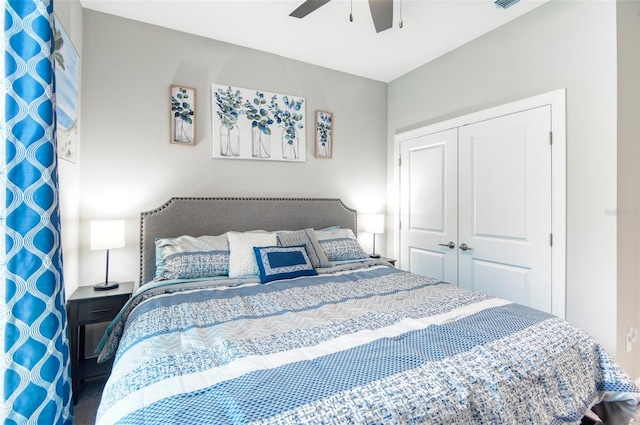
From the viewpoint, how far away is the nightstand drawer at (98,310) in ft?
6.91

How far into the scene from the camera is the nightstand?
81.7 inches

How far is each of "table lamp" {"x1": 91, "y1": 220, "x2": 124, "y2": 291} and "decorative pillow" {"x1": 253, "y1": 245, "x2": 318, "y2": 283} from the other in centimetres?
97

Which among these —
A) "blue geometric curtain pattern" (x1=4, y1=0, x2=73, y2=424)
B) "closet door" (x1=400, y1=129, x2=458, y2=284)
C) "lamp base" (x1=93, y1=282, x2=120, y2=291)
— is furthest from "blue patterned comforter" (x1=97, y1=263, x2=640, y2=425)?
"closet door" (x1=400, y1=129, x2=458, y2=284)

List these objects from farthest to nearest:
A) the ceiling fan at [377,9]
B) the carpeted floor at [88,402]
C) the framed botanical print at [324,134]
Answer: the framed botanical print at [324,134], the ceiling fan at [377,9], the carpeted floor at [88,402]

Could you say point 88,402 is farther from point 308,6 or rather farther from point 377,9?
point 377,9

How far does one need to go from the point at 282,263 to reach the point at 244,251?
0.32 metres

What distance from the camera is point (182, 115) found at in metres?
2.83

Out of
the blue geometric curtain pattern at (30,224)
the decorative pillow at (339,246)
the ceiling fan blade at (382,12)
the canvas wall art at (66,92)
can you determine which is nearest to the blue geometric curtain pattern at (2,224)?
the blue geometric curtain pattern at (30,224)

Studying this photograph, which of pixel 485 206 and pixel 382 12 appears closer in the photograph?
pixel 382 12

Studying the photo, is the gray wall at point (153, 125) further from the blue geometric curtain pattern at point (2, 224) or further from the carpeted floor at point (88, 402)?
the blue geometric curtain pattern at point (2, 224)

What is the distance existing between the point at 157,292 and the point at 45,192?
1004mm

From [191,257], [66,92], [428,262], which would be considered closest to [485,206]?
[428,262]

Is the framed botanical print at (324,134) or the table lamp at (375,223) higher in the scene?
the framed botanical print at (324,134)

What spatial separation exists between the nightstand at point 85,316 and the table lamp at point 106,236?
0.08m
